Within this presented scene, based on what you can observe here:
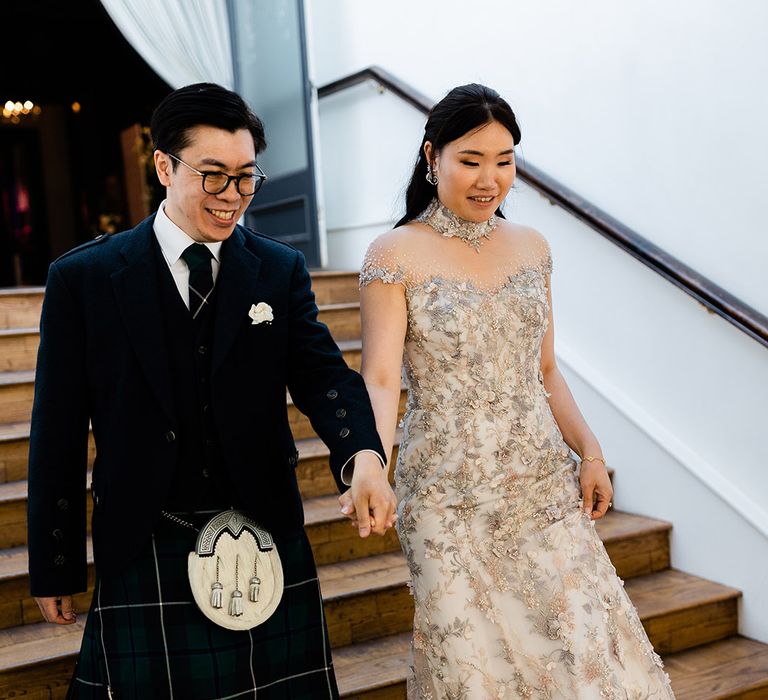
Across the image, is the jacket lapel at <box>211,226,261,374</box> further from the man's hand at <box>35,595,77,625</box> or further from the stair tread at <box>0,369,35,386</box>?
the stair tread at <box>0,369,35,386</box>

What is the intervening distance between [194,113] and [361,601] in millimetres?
1811

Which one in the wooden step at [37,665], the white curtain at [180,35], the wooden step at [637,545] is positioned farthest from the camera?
the white curtain at [180,35]

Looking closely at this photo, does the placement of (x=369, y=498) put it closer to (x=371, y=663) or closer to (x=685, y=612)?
(x=371, y=663)

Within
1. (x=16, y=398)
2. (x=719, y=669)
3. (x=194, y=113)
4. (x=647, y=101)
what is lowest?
(x=719, y=669)

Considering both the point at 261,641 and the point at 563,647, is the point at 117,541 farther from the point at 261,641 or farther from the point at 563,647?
the point at 563,647

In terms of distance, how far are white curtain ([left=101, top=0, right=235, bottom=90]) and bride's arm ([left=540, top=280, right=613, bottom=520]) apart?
3.38m

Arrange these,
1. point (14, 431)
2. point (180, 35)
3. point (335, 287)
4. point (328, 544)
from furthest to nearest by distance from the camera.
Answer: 1. point (180, 35)
2. point (335, 287)
3. point (14, 431)
4. point (328, 544)

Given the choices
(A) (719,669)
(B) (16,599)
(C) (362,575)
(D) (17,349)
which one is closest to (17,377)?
(D) (17,349)

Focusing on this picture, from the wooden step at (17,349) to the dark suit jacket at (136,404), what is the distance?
7.48 ft

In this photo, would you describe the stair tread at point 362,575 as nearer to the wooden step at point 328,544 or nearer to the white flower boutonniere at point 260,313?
the wooden step at point 328,544

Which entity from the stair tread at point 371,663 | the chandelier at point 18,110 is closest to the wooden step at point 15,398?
the stair tread at point 371,663

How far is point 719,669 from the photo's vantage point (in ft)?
10.2

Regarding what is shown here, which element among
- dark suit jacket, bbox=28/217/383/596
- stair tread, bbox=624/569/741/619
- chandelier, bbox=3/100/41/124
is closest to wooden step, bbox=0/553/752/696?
stair tread, bbox=624/569/741/619

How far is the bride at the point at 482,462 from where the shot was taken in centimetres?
200
